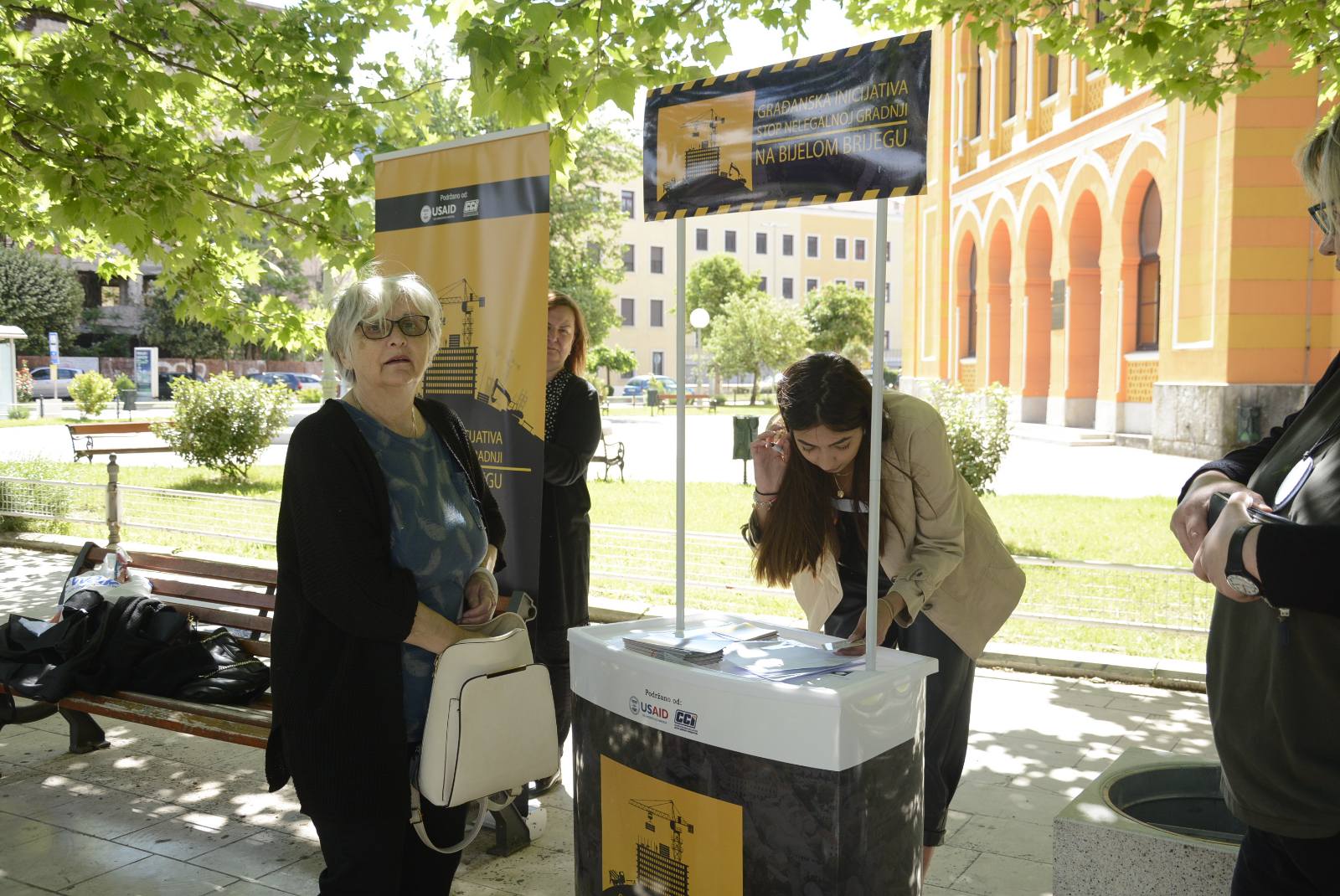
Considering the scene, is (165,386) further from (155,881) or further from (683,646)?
(683,646)

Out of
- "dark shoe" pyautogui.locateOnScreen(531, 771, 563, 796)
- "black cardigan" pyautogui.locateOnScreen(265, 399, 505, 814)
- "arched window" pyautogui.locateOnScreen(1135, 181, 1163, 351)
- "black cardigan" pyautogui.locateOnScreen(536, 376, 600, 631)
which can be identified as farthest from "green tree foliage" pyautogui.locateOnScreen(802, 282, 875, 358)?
"black cardigan" pyautogui.locateOnScreen(265, 399, 505, 814)

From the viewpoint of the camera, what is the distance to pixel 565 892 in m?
3.92

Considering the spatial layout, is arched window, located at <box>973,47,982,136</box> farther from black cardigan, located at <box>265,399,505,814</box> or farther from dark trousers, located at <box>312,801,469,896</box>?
dark trousers, located at <box>312,801,469,896</box>

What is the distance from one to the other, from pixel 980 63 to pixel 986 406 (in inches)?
885

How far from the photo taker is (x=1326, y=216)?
1792mm

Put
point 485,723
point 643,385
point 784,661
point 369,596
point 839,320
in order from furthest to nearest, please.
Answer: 1. point 643,385
2. point 839,320
3. point 485,723
4. point 369,596
5. point 784,661

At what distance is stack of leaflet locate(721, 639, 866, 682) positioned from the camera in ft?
7.81

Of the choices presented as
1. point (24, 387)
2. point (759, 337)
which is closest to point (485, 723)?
point (24, 387)

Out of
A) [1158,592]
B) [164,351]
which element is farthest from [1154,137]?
[164,351]

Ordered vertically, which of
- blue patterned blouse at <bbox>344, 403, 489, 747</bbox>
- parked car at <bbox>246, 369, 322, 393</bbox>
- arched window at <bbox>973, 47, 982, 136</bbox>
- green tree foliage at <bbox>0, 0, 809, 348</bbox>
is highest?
arched window at <bbox>973, 47, 982, 136</bbox>

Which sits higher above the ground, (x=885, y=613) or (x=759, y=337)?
(x=759, y=337)

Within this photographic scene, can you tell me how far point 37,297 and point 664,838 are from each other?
5509 cm

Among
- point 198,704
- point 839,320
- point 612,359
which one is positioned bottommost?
point 198,704

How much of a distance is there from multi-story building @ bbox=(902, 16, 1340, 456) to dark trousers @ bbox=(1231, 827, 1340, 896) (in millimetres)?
8765
